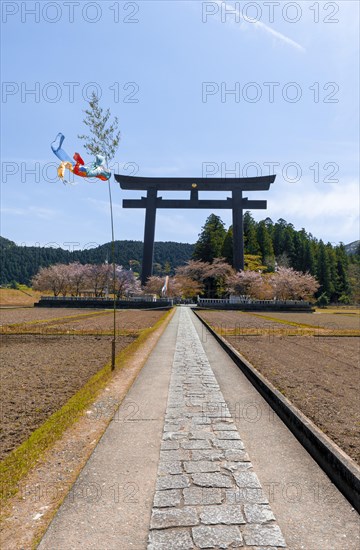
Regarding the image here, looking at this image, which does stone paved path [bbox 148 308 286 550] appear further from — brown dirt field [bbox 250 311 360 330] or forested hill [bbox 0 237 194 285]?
forested hill [bbox 0 237 194 285]

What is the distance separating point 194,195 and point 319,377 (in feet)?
118

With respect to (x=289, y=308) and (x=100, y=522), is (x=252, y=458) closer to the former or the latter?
(x=100, y=522)

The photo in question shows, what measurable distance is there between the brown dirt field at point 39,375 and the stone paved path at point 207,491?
1773 mm

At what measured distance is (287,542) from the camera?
2.46 m

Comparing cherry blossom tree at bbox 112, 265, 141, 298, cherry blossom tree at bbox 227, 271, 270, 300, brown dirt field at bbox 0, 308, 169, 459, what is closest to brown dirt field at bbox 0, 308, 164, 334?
brown dirt field at bbox 0, 308, 169, 459

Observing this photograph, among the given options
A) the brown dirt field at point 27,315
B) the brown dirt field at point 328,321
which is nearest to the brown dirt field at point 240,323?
the brown dirt field at point 328,321

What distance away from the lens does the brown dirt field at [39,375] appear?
4652mm

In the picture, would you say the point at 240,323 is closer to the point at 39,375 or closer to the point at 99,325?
the point at 99,325

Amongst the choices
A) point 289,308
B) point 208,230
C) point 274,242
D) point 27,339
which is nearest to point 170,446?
point 27,339

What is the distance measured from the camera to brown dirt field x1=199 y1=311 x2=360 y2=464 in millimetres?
4535

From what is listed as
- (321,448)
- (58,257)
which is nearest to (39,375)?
(321,448)

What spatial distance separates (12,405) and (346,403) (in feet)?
16.3

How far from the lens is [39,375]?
7387mm

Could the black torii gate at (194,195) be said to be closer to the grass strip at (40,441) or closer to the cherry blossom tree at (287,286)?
the cherry blossom tree at (287,286)
